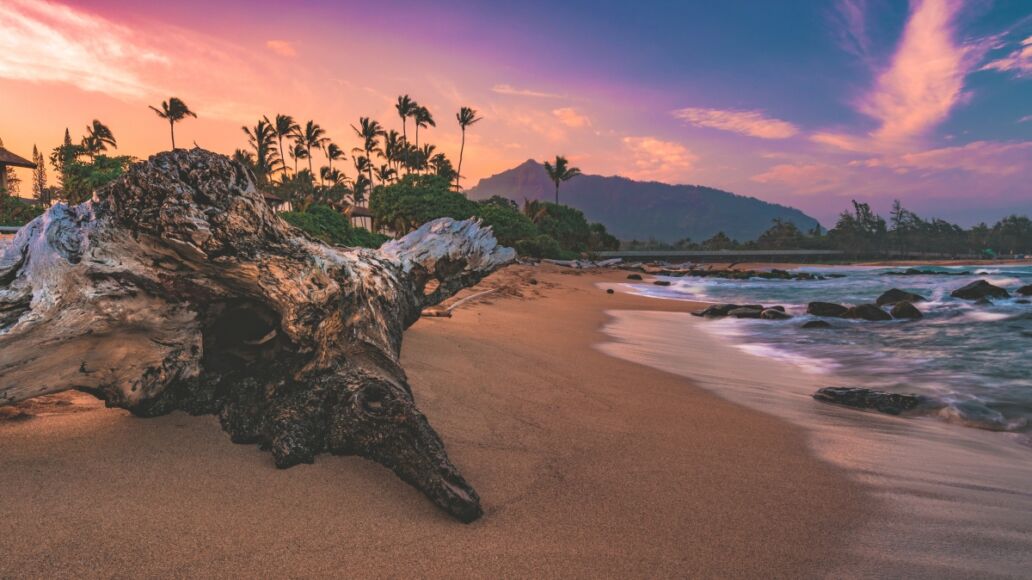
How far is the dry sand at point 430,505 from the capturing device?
1.97 metres

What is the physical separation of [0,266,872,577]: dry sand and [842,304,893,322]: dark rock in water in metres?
11.3

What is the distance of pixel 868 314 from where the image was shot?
12.9m

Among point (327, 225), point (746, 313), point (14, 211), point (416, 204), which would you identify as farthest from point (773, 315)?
point (14, 211)

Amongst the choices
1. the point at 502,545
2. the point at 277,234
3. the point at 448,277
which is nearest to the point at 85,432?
the point at 277,234

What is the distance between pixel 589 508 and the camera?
2529mm

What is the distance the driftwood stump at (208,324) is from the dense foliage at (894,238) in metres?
86.9

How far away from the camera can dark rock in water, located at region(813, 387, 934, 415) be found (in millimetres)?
5168

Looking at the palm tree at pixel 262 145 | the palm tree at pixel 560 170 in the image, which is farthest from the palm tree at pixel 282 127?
the palm tree at pixel 560 170

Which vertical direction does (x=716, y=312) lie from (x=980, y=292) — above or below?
below

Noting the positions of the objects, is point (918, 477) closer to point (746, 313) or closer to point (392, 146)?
point (746, 313)

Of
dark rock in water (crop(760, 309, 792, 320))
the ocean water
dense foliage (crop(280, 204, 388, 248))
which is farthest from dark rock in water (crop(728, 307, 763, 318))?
dense foliage (crop(280, 204, 388, 248))

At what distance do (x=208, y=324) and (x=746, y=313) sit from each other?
541 inches

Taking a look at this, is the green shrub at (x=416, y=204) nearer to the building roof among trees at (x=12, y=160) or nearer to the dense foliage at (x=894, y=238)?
the building roof among trees at (x=12, y=160)

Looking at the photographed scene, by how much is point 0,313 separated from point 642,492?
135 inches
